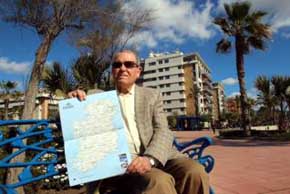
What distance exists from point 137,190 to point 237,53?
22000 millimetres

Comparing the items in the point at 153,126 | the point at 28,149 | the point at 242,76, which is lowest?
the point at 28,149

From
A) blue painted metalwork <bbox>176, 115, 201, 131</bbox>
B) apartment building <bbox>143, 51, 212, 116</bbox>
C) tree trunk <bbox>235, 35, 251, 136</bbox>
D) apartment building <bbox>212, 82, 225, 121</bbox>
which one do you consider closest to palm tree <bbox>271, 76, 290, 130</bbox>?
tree trunk <bbox>235, 35, 251, 136</bbox>

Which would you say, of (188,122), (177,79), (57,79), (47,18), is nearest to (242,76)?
(57,79)

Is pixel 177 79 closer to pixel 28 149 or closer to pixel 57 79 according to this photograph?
pixel 57 79

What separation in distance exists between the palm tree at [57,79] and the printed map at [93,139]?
9.35 m

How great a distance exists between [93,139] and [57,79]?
11362 millimetres

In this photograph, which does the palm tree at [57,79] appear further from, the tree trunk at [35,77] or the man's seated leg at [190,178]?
the man's seated leg at [190,178]

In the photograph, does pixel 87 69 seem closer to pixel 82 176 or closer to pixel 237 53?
pixel 82 176

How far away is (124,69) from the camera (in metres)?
2.54

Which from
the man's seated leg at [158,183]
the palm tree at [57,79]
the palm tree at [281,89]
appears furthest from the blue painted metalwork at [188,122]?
the man's seated leg at [158,183]

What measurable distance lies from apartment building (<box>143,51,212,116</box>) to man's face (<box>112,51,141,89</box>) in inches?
3337

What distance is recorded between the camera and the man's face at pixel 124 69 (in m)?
2.54

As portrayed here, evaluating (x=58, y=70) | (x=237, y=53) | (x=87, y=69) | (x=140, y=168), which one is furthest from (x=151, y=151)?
(x=237, y=53)

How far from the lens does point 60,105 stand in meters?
2.11
